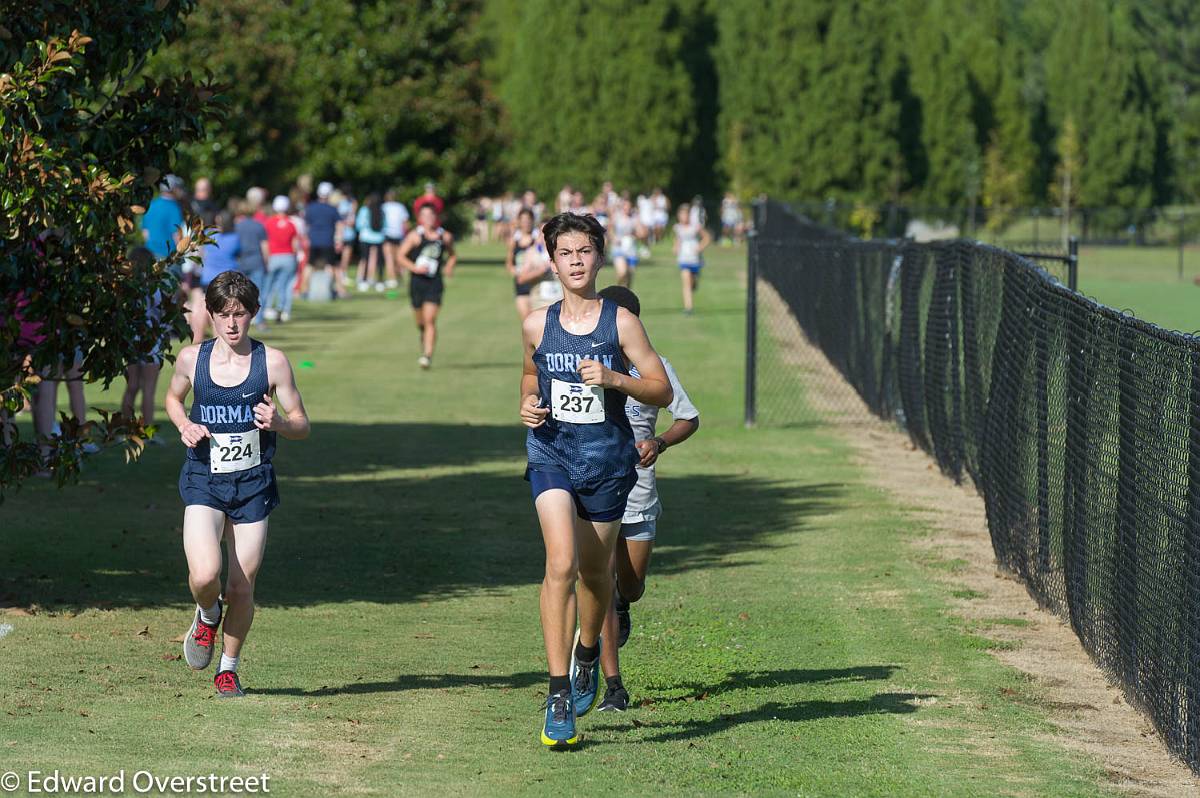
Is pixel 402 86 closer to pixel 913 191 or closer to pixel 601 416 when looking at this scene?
pixel 913 191

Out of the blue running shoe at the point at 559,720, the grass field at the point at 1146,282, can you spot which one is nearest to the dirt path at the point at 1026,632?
the blue running shoe at the point at 559,720

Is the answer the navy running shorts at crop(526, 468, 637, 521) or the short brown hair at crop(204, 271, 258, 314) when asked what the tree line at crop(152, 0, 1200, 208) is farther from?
the navy running shorts at crop(526, 468, 637, 521)

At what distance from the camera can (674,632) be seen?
32.2 ft

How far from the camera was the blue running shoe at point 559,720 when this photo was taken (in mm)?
7289

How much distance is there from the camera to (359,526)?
13.0 metres

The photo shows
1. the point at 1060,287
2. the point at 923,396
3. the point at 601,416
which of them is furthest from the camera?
the point at 923,396

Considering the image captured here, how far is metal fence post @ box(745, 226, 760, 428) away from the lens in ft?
61.4

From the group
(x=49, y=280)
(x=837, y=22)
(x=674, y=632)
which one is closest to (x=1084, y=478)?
(x=674, y=632)

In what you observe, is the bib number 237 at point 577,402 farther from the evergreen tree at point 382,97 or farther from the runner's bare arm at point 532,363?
the evergreen tree at point 382,97

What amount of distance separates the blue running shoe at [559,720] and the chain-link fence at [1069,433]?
2.24m

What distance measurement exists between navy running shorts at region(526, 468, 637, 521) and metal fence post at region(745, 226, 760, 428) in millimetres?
11249

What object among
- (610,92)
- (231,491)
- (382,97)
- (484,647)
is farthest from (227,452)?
(610,92)

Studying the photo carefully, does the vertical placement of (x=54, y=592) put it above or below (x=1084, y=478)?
below

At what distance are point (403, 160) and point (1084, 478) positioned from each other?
44.1 metres
